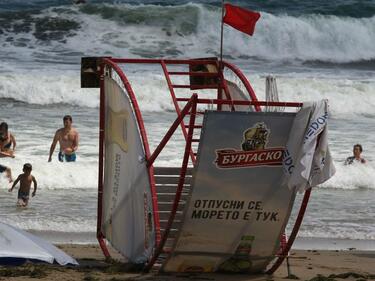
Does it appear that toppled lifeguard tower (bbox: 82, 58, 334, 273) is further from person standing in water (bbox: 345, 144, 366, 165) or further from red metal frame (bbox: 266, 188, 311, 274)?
person standing in water (bbox: 345, 144, 366, 165)

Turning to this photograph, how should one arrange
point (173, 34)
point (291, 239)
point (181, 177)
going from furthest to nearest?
point (173, 34)
point (291, 239)
point (181, 177)

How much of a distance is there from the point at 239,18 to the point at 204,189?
6.19 ft

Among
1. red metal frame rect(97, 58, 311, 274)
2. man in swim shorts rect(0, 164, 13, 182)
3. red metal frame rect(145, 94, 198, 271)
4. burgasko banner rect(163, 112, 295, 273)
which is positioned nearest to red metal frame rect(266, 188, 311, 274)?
red metal frame rect(97, 58, 311, 274)

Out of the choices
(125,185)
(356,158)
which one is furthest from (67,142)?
(125,185)

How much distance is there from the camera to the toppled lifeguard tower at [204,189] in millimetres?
8297

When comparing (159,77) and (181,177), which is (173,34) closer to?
(159,77)

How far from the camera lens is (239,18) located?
9.62m

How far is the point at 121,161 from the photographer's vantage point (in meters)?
9.71

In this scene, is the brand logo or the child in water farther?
the child in water

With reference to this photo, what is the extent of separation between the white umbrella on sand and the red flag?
2.47 metres

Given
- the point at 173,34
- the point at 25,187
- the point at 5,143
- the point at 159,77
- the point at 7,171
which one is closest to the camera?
the point at 25,187

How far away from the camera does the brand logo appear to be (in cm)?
830

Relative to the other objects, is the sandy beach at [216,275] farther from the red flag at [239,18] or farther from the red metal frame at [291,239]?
the red flag at [239,18]

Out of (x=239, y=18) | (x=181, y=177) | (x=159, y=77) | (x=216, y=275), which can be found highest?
(x=239, y=18)
